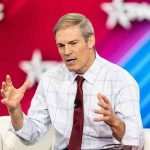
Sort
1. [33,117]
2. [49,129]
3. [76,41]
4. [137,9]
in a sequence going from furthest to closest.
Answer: [137,9] < [49,129] < [33,117] < [76,41]

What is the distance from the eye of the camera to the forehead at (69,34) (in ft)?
6.77

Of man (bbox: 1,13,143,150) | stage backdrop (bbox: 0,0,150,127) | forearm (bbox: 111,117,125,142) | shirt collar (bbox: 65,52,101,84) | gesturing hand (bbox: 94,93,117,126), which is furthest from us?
stage backdrop (bbox: 0,0,150,127)

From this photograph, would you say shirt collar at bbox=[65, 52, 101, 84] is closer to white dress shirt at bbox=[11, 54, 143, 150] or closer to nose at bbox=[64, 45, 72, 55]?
white dress shirt at bbox=[11, 54, 143, 150]

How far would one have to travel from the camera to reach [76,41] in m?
2.09

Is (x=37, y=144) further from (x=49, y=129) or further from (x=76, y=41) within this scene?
(x=76, y=41)

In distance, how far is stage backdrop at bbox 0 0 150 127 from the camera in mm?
2814

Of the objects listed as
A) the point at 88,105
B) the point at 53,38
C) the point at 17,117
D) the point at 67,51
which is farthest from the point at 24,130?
the point at 53,38

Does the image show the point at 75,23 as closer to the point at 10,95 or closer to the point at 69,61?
the point at 69,61

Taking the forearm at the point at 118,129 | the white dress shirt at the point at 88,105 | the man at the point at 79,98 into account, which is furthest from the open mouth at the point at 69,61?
the forearm at the point at 118,129

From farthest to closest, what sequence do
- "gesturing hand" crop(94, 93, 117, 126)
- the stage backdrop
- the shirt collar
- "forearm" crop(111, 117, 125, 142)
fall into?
the stage backdrop → the shirt collar → "forearm" crop(111, 117, 125, 142) → "gesturing hand" crop(94, 93, 117, 126)

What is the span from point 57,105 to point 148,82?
33.8 inches

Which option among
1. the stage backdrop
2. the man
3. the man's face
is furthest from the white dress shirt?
the stage backdrop

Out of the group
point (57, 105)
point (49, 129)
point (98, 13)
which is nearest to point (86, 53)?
point (57, 105)

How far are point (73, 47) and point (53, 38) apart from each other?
84cm
